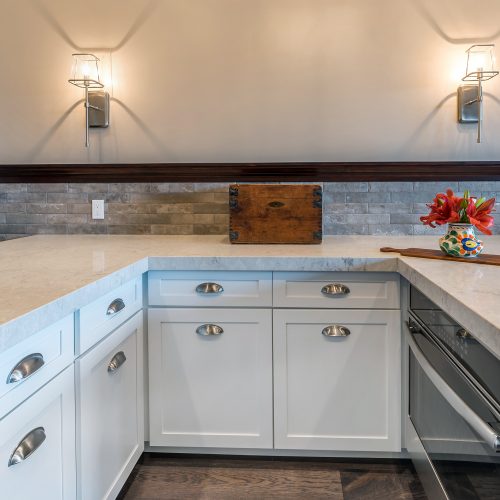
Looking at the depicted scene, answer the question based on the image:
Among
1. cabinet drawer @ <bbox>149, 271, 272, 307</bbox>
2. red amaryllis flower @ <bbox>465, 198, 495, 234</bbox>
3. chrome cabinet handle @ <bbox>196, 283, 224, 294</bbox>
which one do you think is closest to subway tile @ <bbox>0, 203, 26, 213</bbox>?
cabinet drawer @ <bbox>149, 271, 272, 307</bbox>

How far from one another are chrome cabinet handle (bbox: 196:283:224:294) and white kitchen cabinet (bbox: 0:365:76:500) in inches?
25.2

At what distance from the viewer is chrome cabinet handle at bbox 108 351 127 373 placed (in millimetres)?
1443

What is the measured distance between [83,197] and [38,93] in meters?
0.58

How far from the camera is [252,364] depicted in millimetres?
1768

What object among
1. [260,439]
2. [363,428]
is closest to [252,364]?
[260,439]

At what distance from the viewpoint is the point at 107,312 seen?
1407 mm

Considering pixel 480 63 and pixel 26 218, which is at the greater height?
pixel 480 63

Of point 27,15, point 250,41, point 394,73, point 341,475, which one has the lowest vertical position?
point 341,475

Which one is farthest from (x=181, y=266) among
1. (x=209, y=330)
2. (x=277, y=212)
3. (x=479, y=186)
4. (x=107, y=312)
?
(x=479, y=186)

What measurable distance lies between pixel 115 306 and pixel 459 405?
3.17 feet

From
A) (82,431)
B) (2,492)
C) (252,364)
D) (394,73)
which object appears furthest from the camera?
(394,73)

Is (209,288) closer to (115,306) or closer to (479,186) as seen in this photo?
(115,306)

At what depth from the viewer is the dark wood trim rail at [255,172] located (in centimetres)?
230

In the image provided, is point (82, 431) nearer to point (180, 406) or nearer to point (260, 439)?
point (180, 406)
